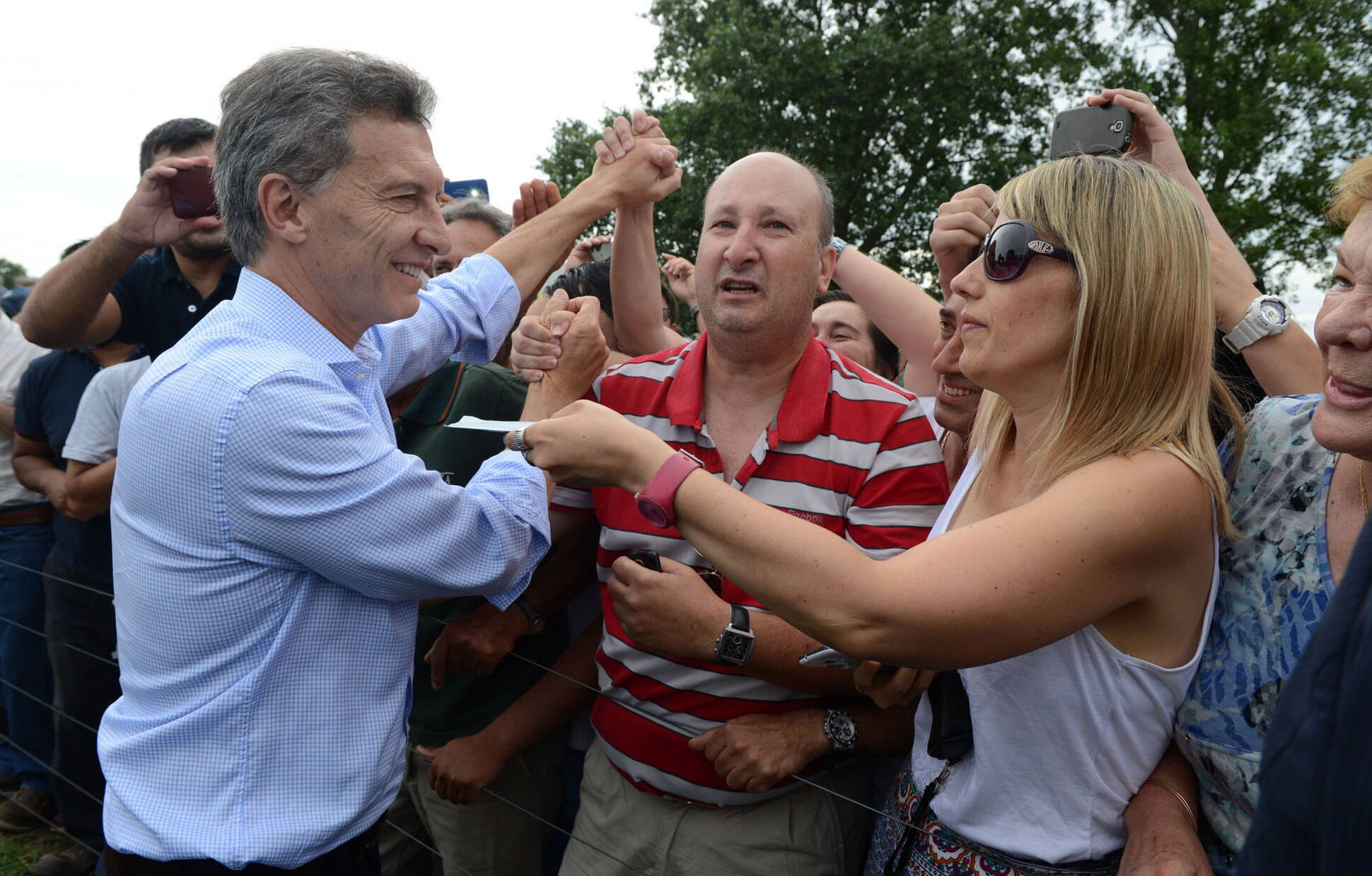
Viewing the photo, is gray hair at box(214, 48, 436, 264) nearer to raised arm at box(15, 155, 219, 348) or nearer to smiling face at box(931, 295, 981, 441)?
raised arm at box(15, 155, 219, 348)

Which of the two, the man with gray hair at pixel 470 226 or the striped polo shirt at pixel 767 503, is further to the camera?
the man with gray hair at pixel 470 226

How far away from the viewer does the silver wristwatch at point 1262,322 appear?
2135 millimetres

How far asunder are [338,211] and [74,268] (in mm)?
2160

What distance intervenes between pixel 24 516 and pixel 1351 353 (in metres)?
5.81

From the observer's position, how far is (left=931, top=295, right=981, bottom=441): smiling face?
259 centimetres

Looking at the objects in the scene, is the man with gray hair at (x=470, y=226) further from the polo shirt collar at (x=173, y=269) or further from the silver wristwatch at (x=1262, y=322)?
the silver wristwatch at (x=1262, y=322)

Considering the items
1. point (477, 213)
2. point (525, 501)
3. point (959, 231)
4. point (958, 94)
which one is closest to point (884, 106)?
point (958, 94)

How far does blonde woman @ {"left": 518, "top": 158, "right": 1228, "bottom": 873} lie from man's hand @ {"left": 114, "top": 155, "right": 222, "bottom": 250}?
200 centimetres

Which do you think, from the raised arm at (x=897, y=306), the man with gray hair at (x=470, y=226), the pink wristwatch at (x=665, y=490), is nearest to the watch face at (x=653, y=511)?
the pink wristwatch at (x=665, y=490)

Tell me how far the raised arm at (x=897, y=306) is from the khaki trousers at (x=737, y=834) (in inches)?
54.6

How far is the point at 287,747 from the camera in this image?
5.75ft

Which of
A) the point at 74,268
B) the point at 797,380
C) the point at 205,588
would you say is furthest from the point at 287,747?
the point at 74,268

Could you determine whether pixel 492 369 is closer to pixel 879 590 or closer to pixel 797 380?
pixel 797 380

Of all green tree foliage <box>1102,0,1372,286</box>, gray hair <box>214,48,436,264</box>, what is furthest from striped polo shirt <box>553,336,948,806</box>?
green tree foliage <box>1102,0,1372,286</box>
